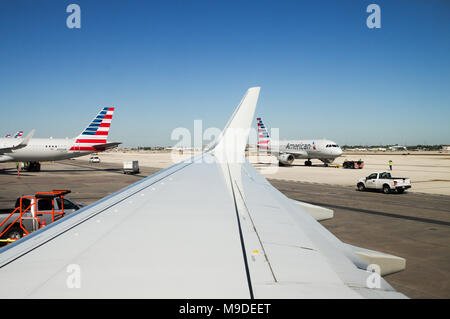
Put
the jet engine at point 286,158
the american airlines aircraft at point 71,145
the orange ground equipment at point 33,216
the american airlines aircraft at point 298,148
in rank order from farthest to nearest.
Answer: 1. the jet engine at point 286,158
2. the american airlines aircraft at point 298,148
3. the american airlines aircraft at point 71,145
4. the orange ground equipment at point 33,216

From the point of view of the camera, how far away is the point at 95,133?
3681 cm

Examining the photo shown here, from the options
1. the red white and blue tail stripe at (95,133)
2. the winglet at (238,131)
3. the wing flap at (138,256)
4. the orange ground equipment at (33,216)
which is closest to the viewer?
the wing flap at (138,256)

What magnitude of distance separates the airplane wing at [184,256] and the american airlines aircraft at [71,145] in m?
36.4

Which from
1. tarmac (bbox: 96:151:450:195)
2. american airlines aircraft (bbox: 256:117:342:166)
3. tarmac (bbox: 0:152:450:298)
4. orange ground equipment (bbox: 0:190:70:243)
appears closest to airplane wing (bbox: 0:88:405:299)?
tarmac (bbox: 0:152:450:298)

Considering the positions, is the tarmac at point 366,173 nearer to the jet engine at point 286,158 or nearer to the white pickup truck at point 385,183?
the jet engine at point 286,158

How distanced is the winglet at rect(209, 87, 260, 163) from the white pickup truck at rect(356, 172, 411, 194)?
59.4 ft

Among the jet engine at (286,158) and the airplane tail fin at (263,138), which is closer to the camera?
the jet engine at (286,158)

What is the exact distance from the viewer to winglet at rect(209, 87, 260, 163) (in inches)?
243

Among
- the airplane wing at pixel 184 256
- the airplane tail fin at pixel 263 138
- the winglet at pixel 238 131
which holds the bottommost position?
the airplane wing at pixel 184 256

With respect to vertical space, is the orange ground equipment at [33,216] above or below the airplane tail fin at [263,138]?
below

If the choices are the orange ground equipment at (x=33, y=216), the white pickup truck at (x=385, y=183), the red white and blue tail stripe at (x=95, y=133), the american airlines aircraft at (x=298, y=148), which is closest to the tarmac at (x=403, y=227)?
the white pickup truck at (x=385, y=183)

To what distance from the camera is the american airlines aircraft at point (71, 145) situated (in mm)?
35906

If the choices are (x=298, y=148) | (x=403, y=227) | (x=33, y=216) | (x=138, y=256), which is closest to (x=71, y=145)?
(x=33, y=216)
